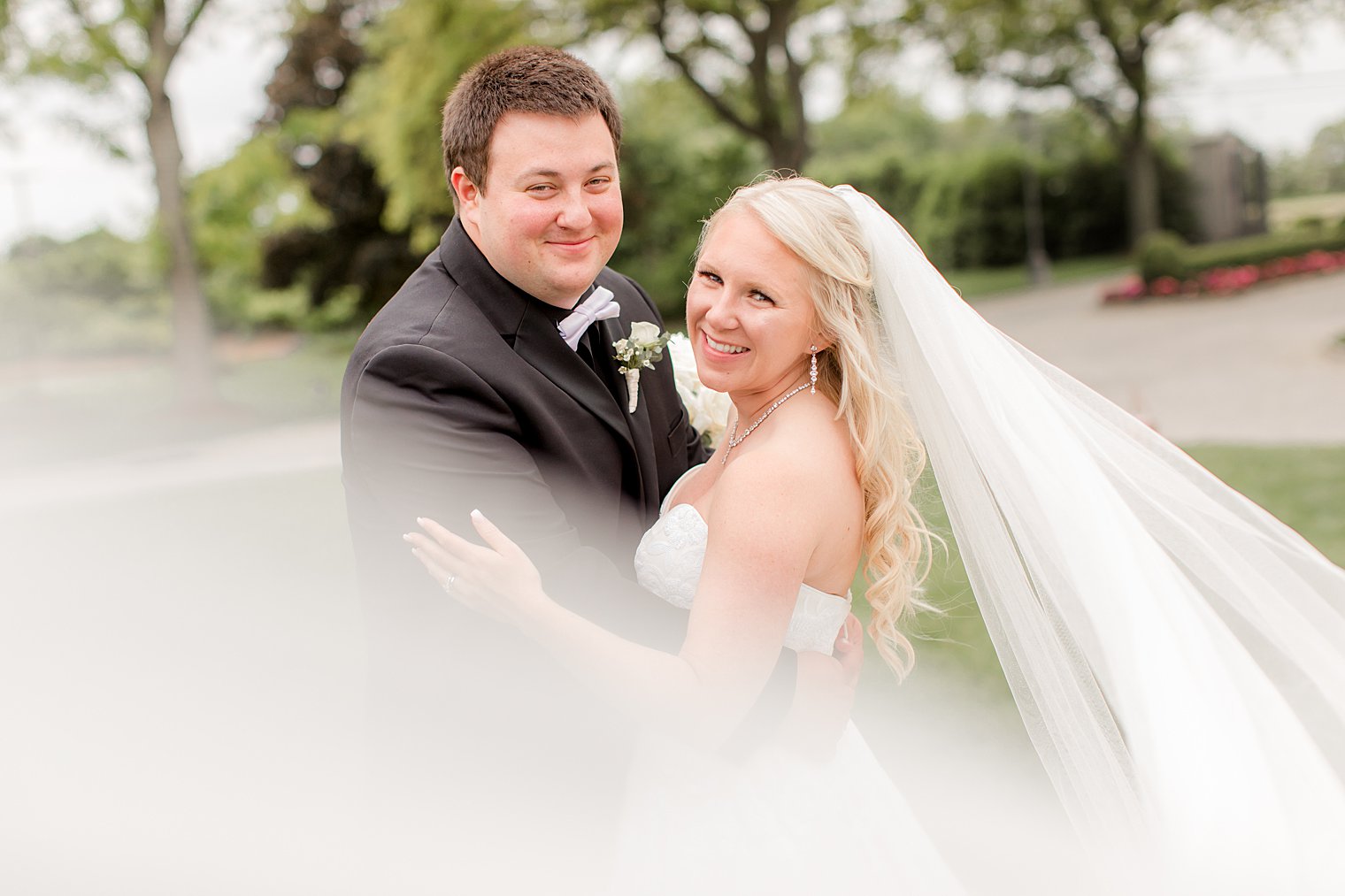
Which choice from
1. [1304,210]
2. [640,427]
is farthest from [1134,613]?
[1304,210]

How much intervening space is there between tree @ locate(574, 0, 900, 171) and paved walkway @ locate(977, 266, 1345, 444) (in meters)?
4.87

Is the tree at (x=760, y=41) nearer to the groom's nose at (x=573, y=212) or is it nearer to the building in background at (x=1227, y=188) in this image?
the building in background at (x=1227, y=188)

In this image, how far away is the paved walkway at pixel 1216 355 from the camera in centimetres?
966

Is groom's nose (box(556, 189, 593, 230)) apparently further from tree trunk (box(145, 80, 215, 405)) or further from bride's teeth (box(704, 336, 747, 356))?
tree trunk (box(145, 80, 215, 405))

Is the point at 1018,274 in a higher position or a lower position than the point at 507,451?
lower

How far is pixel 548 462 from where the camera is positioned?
250 centimetres

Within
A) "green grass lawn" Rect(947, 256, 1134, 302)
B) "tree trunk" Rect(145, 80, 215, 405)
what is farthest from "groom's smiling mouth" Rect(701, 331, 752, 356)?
"green grass lawn" Rect(947, 256, 1134, 302)

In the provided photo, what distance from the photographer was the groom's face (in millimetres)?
2508

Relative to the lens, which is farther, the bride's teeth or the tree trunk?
the tree trunk

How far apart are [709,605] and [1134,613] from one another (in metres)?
0.89

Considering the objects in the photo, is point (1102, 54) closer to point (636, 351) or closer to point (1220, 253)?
point (1220, 253)

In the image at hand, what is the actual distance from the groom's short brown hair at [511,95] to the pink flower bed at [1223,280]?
16.7 metres

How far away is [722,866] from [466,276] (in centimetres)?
150

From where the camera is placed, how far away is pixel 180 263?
47.1 feet
